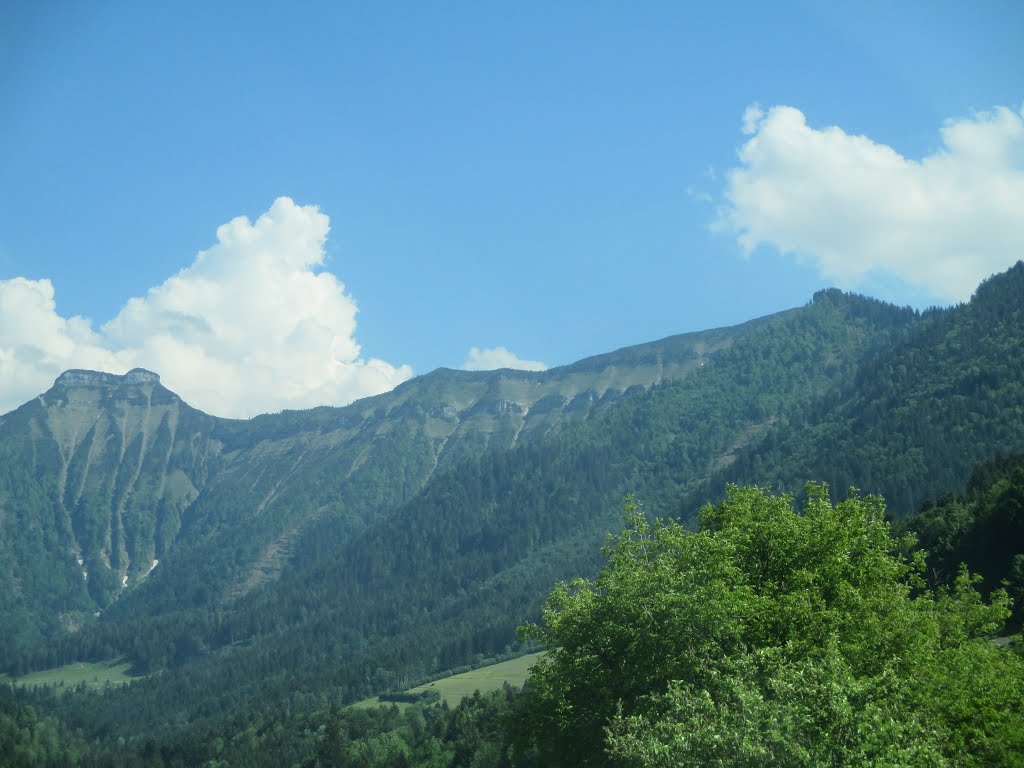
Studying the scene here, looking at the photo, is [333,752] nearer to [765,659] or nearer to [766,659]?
[766,659]

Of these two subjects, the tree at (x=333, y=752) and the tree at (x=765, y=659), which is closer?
the tree at (x=765, y=659)

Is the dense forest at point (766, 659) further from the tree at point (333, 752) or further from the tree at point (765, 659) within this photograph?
the tree at point (333, 752)

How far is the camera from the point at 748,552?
44.8m

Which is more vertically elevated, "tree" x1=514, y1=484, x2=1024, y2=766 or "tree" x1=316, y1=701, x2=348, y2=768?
"tree" x1=514, y1=484, x2=1024, y2=766

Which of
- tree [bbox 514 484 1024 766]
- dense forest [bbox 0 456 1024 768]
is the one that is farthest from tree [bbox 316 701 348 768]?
tree [bbox 514 484 1024 766]

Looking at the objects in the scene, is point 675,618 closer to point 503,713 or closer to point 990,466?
point 503,713

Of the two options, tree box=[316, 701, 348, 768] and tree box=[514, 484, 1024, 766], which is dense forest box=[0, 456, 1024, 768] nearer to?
tree box=[514, 484, 1024, 766]

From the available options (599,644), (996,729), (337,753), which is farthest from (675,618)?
(337,753)

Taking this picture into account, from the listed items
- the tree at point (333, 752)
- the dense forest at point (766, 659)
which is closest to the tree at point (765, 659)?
the dense forest at point (766, 659)

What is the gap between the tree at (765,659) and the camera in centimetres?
2777

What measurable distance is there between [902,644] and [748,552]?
27.5 ft

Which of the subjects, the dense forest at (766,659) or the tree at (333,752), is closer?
the dense forest at (766,659)

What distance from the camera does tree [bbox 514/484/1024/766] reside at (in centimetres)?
2777

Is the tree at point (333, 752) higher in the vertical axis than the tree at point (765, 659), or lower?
lower
